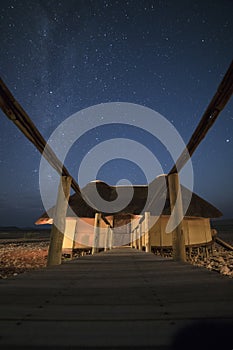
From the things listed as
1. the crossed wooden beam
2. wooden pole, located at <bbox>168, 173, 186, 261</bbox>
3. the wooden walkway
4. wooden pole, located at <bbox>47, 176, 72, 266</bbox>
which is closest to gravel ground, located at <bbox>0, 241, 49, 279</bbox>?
wooden pole, located at <bbox>47, 176, 72, 266</bbox>

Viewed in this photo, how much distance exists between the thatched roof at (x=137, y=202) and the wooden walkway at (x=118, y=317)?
1033 centimetres

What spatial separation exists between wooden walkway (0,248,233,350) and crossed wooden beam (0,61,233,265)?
1.32 metres

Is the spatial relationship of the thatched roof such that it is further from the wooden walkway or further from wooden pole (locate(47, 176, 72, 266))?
the wooden walkway

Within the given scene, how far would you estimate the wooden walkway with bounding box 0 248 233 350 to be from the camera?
0.69m

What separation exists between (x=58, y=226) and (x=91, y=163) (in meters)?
18.7

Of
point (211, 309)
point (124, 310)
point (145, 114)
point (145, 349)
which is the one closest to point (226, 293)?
point (211, 309)

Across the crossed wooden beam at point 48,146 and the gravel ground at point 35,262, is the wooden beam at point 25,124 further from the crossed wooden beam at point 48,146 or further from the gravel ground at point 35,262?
the gravel ground at point 35,262

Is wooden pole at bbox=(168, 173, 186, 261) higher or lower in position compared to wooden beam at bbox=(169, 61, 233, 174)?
lower

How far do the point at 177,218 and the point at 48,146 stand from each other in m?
2.05

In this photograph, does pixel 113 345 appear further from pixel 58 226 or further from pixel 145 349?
pixel 58 226

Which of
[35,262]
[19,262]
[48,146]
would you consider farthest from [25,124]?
[19,262]

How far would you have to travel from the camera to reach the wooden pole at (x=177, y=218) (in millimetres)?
2734

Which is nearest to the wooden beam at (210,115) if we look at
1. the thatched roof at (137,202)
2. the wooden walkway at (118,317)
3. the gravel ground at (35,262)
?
the wooden walkway at (118,317)

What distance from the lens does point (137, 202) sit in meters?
15.0
